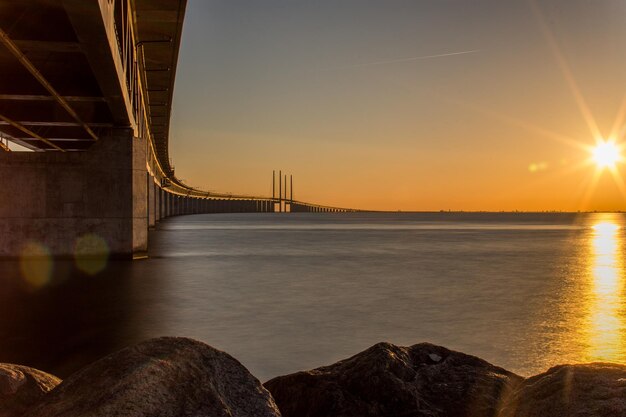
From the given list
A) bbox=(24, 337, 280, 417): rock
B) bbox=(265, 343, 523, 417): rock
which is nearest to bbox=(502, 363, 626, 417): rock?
bbox=(265, 343, 523, 417): rock

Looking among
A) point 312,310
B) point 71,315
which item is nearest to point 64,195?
point 71,315

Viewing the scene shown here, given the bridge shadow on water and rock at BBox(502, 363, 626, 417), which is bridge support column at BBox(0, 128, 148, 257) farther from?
rock at BBox(502, 363, 626, 417)

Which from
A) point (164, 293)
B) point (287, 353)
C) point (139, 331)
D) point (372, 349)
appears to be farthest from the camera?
point (164, 293)

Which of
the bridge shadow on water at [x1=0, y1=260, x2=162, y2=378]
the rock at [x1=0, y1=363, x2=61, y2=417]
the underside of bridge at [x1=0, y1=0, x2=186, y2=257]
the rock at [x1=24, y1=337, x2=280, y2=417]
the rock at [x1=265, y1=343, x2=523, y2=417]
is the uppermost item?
the underside of bridge at [x1=0, y1=0, x2=186, y2=257]

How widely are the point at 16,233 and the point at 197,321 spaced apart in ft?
49.2

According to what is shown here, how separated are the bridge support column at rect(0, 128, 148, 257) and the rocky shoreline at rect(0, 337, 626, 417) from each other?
67.7 feet

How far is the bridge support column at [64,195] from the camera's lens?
2472 cm

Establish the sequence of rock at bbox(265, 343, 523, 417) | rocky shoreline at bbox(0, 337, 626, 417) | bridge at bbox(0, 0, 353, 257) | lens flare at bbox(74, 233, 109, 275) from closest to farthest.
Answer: rocky shoreline at bbox(0, 337, 626, 417)
rock at bbox(265, 343, 523, 417)
bridge at bbox(0, 0, 353, 257)
lens flare at bbox(74, 233, 109, 275)

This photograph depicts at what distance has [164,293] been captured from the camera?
17609mm

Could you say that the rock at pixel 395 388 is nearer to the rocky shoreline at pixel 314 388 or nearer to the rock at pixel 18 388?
the rocky shoreline at pixel 314 388

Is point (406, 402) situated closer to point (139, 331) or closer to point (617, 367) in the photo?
point (617, 367)

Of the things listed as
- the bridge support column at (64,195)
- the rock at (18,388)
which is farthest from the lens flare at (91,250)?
the rock at (18,388)

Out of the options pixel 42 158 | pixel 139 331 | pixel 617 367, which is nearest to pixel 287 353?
pixel 139 331

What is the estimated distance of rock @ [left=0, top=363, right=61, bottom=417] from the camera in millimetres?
Answer: 4431
